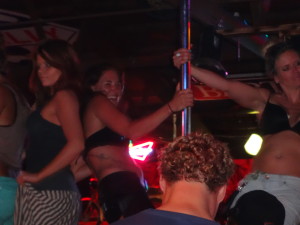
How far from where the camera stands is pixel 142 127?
9.26ft

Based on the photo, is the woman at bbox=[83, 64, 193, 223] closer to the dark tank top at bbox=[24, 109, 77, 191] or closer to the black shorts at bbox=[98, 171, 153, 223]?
the black shorts at bbox=[98, 171, 153, 223]

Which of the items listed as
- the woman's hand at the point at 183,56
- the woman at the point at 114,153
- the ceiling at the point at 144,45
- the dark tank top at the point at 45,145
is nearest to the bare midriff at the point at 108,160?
the woman at the point at 114,153

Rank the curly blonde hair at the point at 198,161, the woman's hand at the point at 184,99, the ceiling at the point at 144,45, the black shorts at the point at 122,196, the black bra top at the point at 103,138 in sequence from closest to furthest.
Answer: the curly blonde hair at the point at 198,161, the woman's hand at the point at 184,99, the black shorts at the point at 122,196, the black bra top at the point at 103,138, the ceiling at the point at 144,45

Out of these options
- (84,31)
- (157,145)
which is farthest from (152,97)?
(84,31)

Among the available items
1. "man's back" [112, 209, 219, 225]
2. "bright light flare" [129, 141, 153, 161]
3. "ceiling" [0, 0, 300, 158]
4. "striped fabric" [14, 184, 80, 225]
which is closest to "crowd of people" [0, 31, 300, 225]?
"striped fabric" [14, 184, 80, 225]

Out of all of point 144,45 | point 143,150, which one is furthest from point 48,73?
point 143,150

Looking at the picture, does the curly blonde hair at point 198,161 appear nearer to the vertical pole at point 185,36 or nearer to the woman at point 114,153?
the vertical pole at point 185,36

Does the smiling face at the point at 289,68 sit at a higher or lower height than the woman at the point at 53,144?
higher

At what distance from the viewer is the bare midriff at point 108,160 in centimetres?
284

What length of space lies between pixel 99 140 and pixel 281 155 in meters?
Result: 0.96

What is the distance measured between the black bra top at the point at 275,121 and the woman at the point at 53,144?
1.01 m

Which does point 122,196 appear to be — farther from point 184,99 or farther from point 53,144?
point 184,99

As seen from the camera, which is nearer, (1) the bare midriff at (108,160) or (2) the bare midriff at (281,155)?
(2) the bare midriff at (281,155)

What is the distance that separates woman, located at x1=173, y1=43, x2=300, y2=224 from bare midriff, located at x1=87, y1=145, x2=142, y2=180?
0.60m
